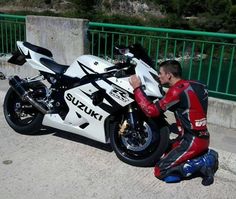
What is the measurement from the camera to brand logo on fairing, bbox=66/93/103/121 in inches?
156

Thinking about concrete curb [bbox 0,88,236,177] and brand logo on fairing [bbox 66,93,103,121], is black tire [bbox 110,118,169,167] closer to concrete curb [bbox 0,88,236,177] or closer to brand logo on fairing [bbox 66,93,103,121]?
brand logo on fairing [bbox 66,93,103,121]

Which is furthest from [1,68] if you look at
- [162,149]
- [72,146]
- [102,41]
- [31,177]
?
[162,149]

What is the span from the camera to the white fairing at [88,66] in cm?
392

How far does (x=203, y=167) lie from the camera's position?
143 inches

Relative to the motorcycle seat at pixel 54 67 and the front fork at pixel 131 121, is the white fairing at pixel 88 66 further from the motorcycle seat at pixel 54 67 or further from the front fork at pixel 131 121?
the front fork at pixel 131 121

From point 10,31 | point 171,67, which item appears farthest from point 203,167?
point 10,31

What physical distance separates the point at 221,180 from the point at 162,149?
67 cm

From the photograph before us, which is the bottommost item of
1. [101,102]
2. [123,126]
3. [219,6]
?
[219,6]

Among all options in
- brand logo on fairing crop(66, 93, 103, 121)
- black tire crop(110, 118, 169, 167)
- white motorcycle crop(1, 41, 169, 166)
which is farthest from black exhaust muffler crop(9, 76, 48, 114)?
black tire crop(110, 118, 169, 167)

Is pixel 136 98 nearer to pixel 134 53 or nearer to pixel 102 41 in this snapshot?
pixel 134 53

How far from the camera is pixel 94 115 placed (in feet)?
13.0

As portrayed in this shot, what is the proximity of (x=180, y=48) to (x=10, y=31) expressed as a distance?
3.36 meters

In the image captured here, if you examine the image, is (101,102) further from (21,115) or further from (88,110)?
(21,115)

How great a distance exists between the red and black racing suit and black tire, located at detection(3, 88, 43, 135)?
1.50 meters
